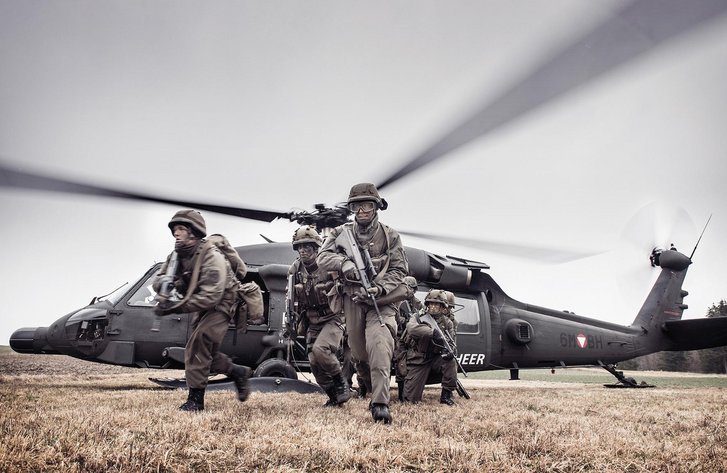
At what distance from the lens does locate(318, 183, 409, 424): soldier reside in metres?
3.87

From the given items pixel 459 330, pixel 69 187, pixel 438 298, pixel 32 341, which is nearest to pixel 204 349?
pixel 69 187

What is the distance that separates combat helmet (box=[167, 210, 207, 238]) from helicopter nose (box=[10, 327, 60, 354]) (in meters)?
3.87

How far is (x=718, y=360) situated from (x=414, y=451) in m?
28.7

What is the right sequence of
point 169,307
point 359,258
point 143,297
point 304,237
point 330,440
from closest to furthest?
point 330,440 < point 169,307 < point 359,258 < point 304,237 < point 143,297

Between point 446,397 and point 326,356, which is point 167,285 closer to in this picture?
point 326,356

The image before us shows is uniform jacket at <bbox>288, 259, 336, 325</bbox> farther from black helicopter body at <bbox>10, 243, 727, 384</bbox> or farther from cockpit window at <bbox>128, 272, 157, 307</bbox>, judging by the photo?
cockpit window at <bbox>128, 272, 157, 307</bbox>

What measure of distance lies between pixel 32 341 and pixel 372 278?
5.34m

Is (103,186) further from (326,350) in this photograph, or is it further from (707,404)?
(707,404)

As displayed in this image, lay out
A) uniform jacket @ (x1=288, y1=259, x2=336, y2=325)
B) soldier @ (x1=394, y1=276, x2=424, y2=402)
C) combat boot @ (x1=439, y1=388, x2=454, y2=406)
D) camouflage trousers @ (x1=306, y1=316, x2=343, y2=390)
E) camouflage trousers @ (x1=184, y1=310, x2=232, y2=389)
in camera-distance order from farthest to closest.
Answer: soldier @ (x1=394, y1=276, x2=424, y2=402) < combat boot @ (x1=439, y1=388, x2=454, y2=406) < uniform jacket @ (x1=288, y1=259, x2=336, y2=325) < camouflage trousers @ (x1=306, y1=316, x2=343, y2=390) < camouflage trousers @ (x1=184, y1=310, x2=232, y2=389)

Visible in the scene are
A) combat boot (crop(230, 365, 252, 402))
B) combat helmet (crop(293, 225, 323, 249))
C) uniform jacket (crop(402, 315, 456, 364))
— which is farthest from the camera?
uniform jacket (crop(402, 315, 456, 364))

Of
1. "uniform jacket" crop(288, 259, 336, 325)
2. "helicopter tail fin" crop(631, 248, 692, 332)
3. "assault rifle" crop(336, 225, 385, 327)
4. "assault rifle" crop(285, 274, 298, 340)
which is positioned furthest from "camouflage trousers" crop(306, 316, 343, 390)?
"helicopter tail fin" crop(631, 248, 692, 332)

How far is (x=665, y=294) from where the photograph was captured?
11156 millimetres

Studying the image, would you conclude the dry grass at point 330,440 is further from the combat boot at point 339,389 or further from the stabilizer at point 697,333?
the stabilizer at point 697,333

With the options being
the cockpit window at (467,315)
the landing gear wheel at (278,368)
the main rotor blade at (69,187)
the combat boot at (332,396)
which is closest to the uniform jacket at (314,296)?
the combat boot at (332,396)
